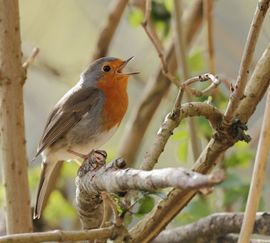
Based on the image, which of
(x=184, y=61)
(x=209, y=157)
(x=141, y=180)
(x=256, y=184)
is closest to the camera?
(x=141, y=180)

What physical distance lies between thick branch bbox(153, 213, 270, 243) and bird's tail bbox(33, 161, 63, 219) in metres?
0.71

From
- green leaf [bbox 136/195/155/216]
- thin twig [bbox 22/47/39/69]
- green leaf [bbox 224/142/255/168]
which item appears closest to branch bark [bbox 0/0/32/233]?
thin twig [bbox 22/47/39/69]

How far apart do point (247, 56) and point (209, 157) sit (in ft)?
1.18

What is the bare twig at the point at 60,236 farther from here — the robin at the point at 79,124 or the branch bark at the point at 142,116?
the branch bark at the point at 142,116

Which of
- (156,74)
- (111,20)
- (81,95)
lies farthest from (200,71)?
(81,95)

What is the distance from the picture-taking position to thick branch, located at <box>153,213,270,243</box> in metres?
2.25

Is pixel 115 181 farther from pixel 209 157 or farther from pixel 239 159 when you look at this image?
pixel 239 159

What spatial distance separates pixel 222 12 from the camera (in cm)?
502

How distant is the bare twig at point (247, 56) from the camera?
1.72 metres

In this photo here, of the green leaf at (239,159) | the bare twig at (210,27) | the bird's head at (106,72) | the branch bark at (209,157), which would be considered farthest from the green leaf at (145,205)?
the bird's head at (106,72)

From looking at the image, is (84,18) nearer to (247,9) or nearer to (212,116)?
(247,9)

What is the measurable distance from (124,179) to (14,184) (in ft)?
3.86

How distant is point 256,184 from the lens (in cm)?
160

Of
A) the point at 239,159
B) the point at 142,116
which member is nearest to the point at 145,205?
the point at 239,159
